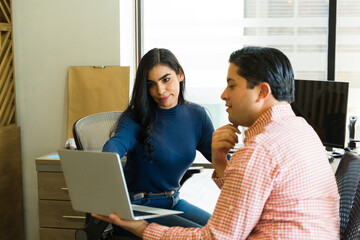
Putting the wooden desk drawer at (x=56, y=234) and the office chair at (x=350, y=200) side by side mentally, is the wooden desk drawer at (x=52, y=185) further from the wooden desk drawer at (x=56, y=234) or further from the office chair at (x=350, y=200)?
the office chair at (x=350, y=200)

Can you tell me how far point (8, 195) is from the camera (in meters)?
3.14

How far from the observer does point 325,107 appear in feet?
8.50

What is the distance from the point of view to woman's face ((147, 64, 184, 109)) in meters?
2.01

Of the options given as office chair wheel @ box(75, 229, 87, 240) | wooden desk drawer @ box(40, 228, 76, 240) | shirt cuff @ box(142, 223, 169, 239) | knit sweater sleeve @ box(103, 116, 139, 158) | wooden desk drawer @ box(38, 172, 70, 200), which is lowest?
wooden desk drawer @ box(40, 228, 76, 240)

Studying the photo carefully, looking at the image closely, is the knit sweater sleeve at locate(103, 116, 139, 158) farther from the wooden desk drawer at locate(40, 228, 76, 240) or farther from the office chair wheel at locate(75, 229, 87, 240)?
the wooden desk drawer at locate(40, 228, 76, 240)

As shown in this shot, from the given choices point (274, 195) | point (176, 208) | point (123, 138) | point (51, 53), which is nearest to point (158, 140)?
point (123, 138)

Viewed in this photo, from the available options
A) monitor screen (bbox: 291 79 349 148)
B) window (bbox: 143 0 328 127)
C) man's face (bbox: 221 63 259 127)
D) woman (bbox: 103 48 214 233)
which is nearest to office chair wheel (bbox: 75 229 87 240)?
woman (bbox: 103 48 214 233)

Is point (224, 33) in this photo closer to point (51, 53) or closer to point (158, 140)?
point (51, 53)

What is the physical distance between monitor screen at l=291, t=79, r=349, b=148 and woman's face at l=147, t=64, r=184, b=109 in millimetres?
912

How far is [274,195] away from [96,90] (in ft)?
7.17

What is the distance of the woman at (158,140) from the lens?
1.98m

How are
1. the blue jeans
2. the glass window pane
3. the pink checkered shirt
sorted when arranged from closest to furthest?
the pink checkered shirt
the blue jeans
the glass window pane

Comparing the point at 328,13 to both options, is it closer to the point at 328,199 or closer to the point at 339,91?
the point at 339,91

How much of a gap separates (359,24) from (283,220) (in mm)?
2591
